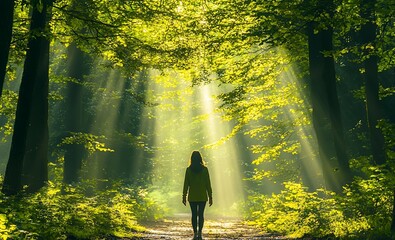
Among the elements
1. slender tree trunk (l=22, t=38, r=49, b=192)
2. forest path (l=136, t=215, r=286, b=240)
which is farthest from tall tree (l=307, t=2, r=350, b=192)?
slender tree trunk (l=22, t=38, r=49, b=192)

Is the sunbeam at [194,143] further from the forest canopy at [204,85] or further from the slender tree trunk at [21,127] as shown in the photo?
the slender tree trunk at [21,127]

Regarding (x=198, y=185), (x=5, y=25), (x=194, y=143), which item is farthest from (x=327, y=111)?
(x=194, y=143)

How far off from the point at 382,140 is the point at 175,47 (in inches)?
278

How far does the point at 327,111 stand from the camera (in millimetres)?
14781

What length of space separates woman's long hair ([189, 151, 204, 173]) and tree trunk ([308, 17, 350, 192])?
13.9 feet

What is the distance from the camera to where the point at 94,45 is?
45.9 feet

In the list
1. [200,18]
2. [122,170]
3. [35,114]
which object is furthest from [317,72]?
[122,170]

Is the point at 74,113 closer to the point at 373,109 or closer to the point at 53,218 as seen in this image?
the point at 373,109

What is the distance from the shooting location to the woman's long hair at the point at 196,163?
1243 cm

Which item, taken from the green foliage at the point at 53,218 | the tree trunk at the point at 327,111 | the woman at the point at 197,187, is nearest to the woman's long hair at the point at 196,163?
the woman at the point at 197,187

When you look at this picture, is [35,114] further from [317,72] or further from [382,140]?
[382,140]

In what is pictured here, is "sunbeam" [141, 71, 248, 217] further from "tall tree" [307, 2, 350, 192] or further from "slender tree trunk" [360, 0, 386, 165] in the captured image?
"tall tree" [307, 2, 350, 192]

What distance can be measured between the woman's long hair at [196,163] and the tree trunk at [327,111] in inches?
167

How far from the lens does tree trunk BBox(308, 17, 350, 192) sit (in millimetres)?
14477
